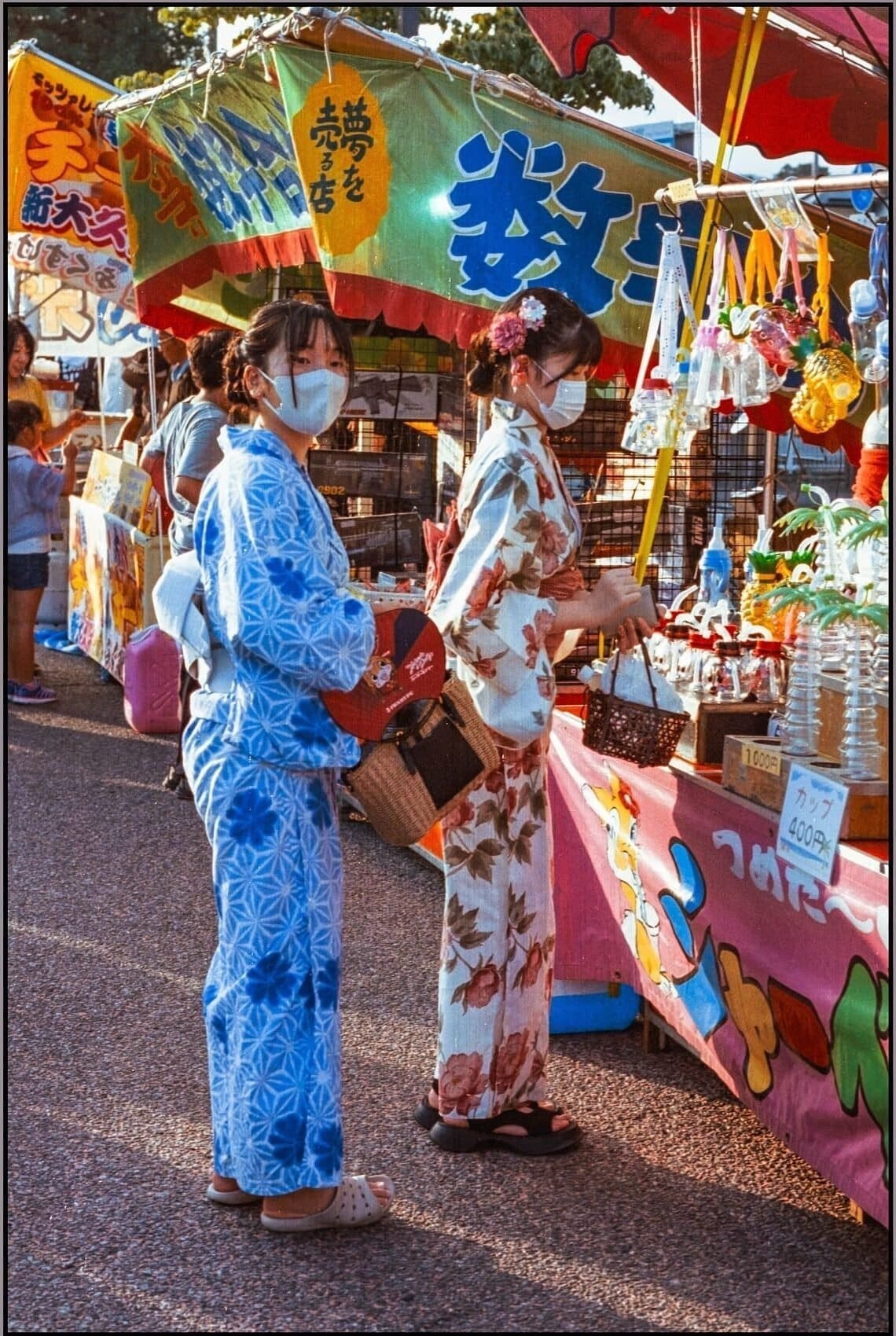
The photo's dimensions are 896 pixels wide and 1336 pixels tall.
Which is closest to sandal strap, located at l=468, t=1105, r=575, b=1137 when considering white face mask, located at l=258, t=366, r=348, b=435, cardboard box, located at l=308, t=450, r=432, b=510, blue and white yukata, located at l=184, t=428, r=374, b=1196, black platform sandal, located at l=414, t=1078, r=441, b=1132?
black platform sandal, located at l=414, t=1078, r=441, b=1132

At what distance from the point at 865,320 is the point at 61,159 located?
6.45 m

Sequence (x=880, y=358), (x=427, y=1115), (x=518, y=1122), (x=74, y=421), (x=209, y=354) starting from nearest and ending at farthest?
(x=880, y=358) < (x=518, y=1122) < (x=427, y=1115) < (x=209, y=354) < (x=74, y=421)

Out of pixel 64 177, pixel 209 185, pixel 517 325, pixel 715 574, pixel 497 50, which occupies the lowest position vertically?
pixel 715 574

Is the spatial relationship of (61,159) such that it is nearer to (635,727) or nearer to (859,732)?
(635,727)

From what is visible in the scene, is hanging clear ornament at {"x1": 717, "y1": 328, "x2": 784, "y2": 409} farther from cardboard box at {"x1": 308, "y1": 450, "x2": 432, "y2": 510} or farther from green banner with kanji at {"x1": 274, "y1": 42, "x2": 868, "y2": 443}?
cardboard box at {"x1": 308, "y1": 450, "x2": 432, "y2": 510}

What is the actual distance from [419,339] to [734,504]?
210cm

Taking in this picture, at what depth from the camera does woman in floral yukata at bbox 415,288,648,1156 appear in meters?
3.42

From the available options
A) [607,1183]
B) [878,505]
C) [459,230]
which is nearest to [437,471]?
[459,230]

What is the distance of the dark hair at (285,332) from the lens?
3.06 m

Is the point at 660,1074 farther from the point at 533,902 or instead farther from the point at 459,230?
the point at 459,230

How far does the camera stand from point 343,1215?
10.4ft

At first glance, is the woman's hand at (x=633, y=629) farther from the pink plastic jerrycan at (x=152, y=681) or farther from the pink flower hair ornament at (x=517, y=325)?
the pink plastic jerrycan at (x=152, y=681)

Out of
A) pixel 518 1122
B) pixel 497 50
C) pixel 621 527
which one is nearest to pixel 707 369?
pixel 518 1122

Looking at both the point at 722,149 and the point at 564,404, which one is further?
the point at 722,149
